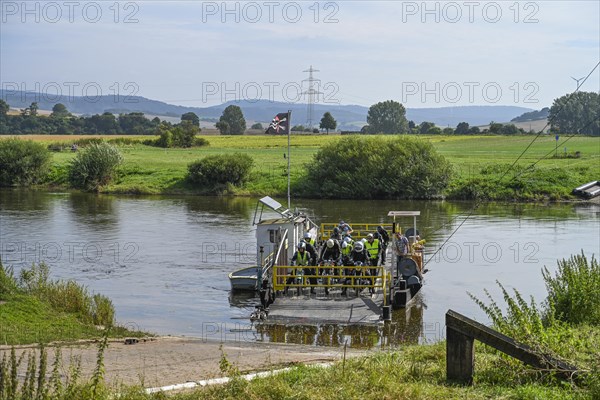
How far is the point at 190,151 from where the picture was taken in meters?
100

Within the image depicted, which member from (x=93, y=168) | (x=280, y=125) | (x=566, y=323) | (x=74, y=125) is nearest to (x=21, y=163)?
(x=93, y=168)

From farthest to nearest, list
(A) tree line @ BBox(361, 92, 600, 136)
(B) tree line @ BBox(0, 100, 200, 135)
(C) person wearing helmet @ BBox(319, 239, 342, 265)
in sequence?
(B) tree line @ BBox(0, 100, 200, 135) → (A) tree line @ BBox(361, 92, 600, 136) → (C) person wearing helmet @ BBox(319, 239, 342, 265)

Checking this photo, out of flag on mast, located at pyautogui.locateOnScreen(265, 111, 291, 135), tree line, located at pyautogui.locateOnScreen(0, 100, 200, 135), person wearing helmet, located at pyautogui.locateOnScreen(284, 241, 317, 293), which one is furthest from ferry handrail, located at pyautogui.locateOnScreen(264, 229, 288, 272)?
tree line, located at pyautogui.locateOnScreen(0, 100, 200, 135)

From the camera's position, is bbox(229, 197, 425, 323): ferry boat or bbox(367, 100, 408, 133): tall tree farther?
bbox(367, 100, 408, 133): tall tree

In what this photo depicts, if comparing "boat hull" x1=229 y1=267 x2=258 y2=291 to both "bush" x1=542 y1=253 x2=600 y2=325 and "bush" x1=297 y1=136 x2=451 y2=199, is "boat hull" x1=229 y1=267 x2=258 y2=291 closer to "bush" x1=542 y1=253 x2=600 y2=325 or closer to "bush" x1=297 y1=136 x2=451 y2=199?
"bush" x1=542 y1=253 x2=600 y2=325

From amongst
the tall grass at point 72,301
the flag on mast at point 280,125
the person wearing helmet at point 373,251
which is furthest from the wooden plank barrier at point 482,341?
the flag on mast at point 280,125

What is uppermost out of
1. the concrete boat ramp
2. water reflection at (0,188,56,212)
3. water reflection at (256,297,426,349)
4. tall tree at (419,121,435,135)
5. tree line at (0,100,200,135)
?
tree line at (0,100,200,135)

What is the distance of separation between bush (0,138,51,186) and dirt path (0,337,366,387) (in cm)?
6038

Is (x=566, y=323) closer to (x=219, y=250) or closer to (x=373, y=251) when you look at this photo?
(x=373, y=251)

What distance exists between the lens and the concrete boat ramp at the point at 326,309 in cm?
2292

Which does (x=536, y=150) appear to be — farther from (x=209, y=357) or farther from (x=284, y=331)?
(x=209, y=357)

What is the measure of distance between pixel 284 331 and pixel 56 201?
44.3 meters

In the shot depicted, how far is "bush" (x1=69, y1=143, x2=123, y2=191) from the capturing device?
7269 cm

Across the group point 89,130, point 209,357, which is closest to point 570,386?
point 209,357
